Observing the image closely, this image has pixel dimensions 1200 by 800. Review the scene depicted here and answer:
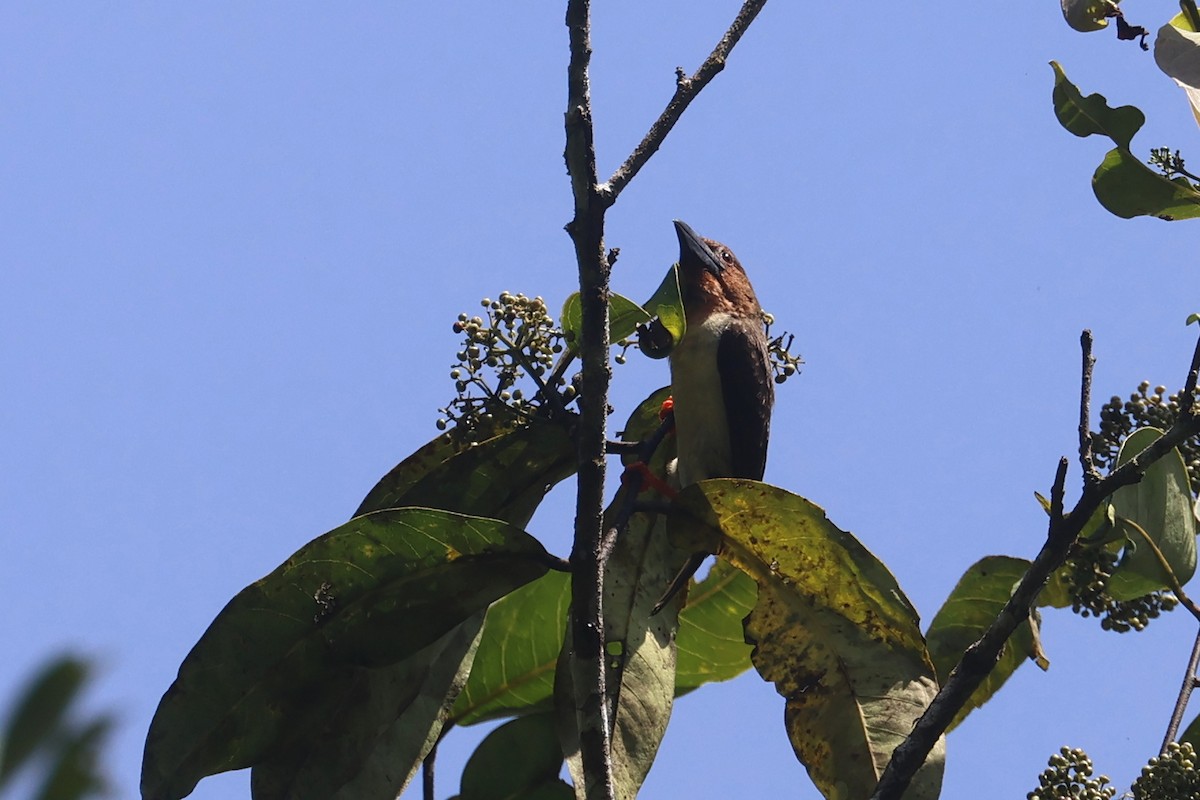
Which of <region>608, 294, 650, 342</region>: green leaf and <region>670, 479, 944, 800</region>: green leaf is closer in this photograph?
<region>670, 479, 944, 800</region>: green leaf

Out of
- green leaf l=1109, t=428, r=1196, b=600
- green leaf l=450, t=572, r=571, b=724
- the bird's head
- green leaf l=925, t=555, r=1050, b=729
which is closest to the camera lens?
green leaf l=1109, t=428, r=1196, b=600

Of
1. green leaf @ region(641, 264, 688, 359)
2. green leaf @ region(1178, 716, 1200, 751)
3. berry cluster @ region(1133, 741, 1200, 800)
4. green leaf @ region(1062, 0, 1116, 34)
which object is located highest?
green leaf @ region(1062, 0, 1116, 34)

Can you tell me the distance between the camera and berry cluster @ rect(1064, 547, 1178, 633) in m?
3.09

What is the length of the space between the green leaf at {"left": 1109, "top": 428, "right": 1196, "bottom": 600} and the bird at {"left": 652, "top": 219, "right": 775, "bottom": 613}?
1.33 metres

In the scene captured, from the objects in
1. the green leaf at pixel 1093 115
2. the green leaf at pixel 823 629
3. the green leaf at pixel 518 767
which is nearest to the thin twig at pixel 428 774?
the green leaf at pixel 518 767

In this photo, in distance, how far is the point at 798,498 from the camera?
2.96 m

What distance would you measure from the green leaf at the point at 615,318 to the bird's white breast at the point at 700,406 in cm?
89

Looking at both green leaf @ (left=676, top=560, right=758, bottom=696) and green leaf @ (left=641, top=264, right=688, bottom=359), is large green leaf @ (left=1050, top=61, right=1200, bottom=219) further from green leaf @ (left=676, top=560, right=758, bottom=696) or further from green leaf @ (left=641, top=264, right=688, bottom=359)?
green leaf @ (left=676, top=560, right=758, bottom=696)

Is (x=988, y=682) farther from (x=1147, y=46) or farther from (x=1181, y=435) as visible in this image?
(x=1147, y=46)

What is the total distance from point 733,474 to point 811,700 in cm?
149

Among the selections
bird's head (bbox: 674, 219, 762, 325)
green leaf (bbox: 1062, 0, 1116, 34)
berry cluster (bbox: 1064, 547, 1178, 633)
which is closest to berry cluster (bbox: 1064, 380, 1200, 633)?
berry cluster (bbox: 1064, 547, 1178, 633)

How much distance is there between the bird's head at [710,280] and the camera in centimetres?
495

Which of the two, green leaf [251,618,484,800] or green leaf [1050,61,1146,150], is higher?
green leaf [1050,61,1146,150]

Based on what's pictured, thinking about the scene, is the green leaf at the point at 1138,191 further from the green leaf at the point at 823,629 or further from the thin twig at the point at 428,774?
the thin twig at the point at 428,774
